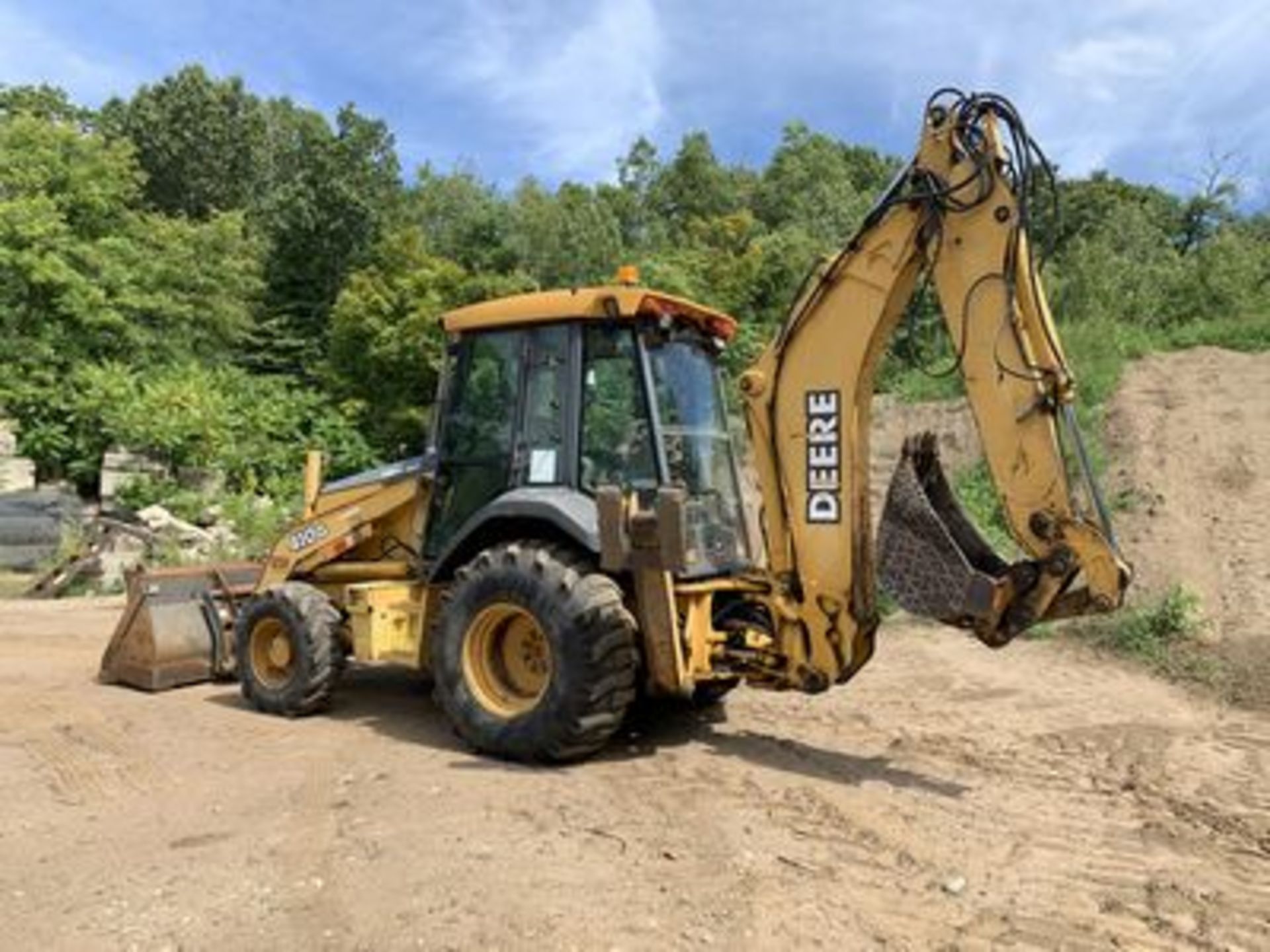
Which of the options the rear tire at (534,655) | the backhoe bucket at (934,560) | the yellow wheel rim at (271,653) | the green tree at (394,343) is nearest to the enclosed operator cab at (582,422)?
the rear tire at (534,655)

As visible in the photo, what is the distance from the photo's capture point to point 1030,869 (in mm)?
4738

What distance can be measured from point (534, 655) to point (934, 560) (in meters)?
2.16

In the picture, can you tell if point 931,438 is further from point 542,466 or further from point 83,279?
point 83,279

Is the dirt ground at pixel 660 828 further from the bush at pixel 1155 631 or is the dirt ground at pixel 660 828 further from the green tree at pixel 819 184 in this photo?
the green tree at pixel 819 184

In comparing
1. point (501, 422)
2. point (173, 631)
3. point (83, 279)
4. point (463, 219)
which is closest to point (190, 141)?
point (463, 219)

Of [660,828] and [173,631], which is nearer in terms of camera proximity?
[660,828]

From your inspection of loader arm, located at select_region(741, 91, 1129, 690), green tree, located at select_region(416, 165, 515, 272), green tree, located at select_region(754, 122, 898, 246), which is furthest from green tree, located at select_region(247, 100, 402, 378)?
loader arm, located at select_region(741, 91, 1129, 690)

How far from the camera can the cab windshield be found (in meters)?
6.61

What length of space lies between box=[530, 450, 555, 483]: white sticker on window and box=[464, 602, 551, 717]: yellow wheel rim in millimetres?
771

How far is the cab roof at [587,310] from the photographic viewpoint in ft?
21.6

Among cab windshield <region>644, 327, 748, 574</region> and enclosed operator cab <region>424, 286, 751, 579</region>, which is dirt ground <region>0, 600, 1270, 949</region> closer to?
cab windshield <region>644, 327, 748, 574</region>

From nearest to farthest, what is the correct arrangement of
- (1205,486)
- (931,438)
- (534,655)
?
(931,438), (534,655), (1205,486)

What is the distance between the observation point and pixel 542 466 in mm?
6785

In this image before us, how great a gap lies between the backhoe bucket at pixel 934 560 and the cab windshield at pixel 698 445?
3.38 feet
